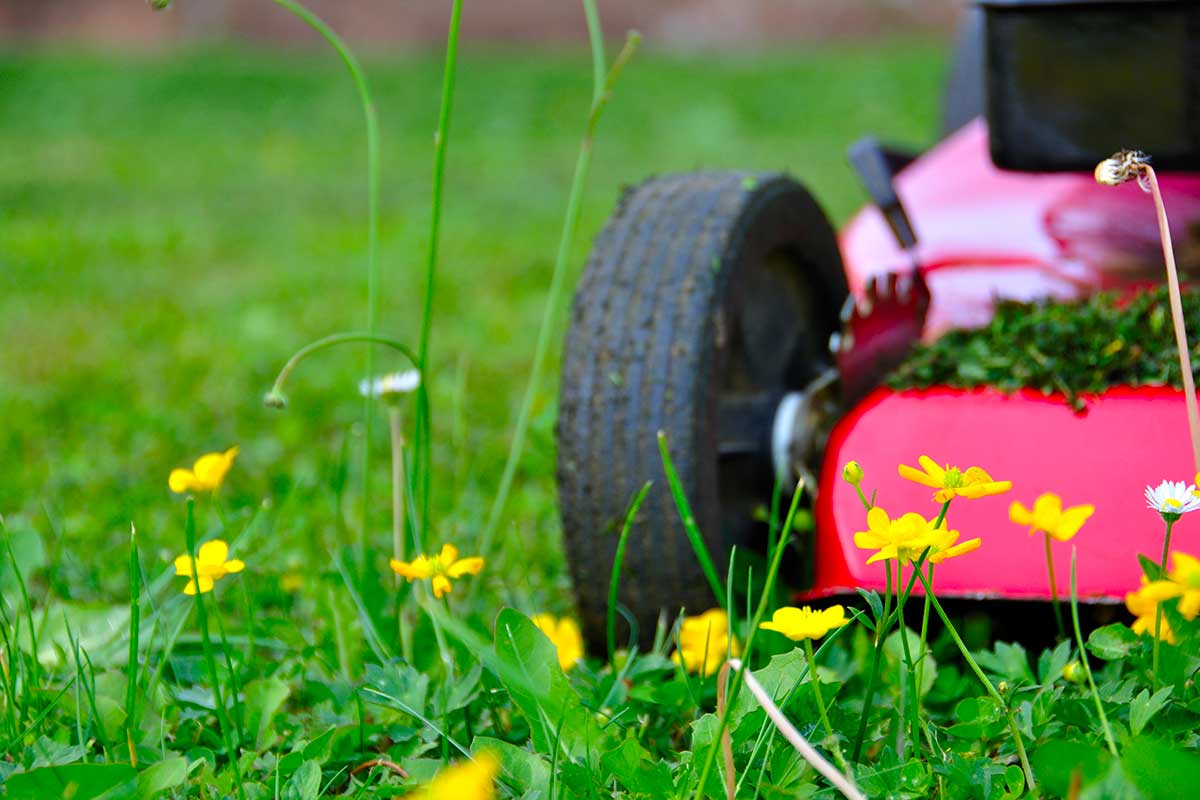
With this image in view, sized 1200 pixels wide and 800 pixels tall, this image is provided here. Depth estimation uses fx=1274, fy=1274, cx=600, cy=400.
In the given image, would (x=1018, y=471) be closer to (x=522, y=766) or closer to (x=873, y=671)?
(x=873, y=671)

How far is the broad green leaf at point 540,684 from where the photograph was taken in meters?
0.85

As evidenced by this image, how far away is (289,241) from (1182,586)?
3.67 meters

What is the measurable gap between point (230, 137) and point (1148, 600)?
680 cm

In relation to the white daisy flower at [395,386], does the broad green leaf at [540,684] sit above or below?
below

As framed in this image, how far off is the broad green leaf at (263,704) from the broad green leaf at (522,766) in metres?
0.20

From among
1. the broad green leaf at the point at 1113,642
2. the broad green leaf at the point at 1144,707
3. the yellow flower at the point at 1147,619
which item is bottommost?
the broad green leaf at the point at 1144,707

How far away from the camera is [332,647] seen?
111 centimetres

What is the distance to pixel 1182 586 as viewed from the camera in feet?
2.55

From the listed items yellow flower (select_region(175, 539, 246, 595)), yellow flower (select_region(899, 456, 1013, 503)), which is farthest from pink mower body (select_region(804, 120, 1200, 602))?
yellow flower (select_region(175, 539, 246, 595))

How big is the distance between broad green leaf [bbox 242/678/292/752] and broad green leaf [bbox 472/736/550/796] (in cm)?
20

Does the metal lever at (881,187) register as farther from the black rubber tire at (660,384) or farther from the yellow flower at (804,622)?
the yellow flower at (804,622)

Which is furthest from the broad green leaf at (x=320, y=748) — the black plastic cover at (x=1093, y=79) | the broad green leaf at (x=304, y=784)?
the black plastic cover at (x=1093, y=79)

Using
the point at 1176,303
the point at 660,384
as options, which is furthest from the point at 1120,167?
the point at 660,384

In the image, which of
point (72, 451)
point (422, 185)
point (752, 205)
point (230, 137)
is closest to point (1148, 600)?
point (752, 205)
